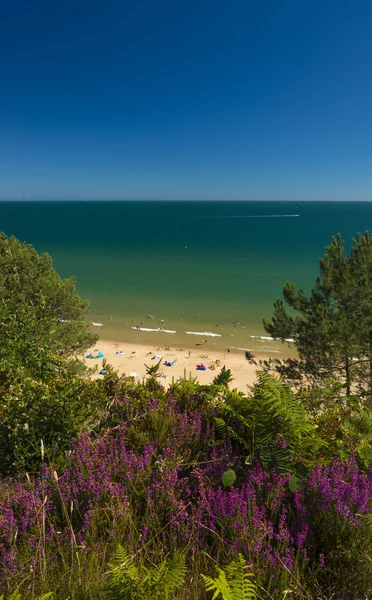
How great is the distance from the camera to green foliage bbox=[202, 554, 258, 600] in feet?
5.16

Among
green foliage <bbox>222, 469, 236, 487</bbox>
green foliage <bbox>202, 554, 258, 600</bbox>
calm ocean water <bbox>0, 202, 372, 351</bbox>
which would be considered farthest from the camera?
calm ocean water <bbox>0, 202, 372, 351</bbox>

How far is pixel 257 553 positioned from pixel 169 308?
31.9 metres

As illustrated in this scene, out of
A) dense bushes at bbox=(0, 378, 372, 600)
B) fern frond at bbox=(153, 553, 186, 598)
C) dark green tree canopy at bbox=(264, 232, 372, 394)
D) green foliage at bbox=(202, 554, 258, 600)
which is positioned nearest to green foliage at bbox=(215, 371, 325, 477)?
dense bushes at bbox=(0, 378, 372, 600)

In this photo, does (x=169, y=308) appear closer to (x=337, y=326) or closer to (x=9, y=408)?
(x=337, y=326)

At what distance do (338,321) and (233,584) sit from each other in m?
9.55

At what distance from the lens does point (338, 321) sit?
9.98 m

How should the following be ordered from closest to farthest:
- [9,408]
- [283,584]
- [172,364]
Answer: [283,584]
[9,408]
[172,364]

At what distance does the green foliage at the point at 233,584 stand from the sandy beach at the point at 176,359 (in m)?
16.2

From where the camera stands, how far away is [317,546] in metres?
2.03

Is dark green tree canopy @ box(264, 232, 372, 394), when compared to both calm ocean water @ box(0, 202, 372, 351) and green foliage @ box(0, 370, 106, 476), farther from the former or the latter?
calm ocean water @ box(0, 202, 372, 351)

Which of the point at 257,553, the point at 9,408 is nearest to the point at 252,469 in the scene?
the point at 257,553

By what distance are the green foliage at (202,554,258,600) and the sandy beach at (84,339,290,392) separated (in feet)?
53.2

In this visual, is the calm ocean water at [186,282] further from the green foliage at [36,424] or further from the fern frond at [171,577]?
the fern frond at [171,577]

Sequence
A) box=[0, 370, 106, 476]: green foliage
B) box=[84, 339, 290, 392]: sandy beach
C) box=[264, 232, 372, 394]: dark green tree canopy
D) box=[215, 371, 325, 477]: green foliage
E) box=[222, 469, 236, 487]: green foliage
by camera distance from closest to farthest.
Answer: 1. box=[222, 469, 236, 487]: green foliage
2. box=[215, 371, 325, 477]: green foliage
3. box=[0, 370, 106, 476]: green foliage
4. box=[264, 232, 372, 394]: dark green tree canopy
5. box=[84, 339, 290, 392]: sandy beach
